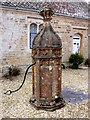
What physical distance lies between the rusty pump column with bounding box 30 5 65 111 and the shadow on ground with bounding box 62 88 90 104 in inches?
41.1

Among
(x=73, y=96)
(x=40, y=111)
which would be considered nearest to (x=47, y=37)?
(x=40, y=111)

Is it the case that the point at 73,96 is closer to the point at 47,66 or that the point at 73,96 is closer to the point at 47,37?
the point at 47,66

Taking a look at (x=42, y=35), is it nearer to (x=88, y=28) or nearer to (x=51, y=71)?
(x=51, y=71)

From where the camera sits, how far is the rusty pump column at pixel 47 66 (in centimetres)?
485

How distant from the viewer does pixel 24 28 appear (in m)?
10.7

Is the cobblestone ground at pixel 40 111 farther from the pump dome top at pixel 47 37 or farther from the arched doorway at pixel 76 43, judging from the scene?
the arched doorway at pixel 76 43

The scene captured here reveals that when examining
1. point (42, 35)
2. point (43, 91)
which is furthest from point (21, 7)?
point (43, 91)

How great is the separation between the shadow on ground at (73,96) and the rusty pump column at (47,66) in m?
1.05

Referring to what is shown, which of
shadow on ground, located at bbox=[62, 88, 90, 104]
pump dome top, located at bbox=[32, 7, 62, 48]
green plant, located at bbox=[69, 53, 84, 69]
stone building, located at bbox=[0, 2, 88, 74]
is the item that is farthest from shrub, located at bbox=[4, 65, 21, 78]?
pump dome top, located at bbox=[32, 7, 62, 48]

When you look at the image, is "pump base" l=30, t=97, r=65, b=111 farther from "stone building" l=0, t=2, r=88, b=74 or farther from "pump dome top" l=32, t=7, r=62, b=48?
"stone building" l=0, t=2, r=88, b=74

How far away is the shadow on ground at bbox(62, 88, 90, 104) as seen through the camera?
19.6 feet

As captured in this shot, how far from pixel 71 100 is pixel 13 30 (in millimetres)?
5783

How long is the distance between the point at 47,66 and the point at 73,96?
2107 mm

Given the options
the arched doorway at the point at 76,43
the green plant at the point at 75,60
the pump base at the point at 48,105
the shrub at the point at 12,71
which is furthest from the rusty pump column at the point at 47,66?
the arched doorway at the point at 76,43
